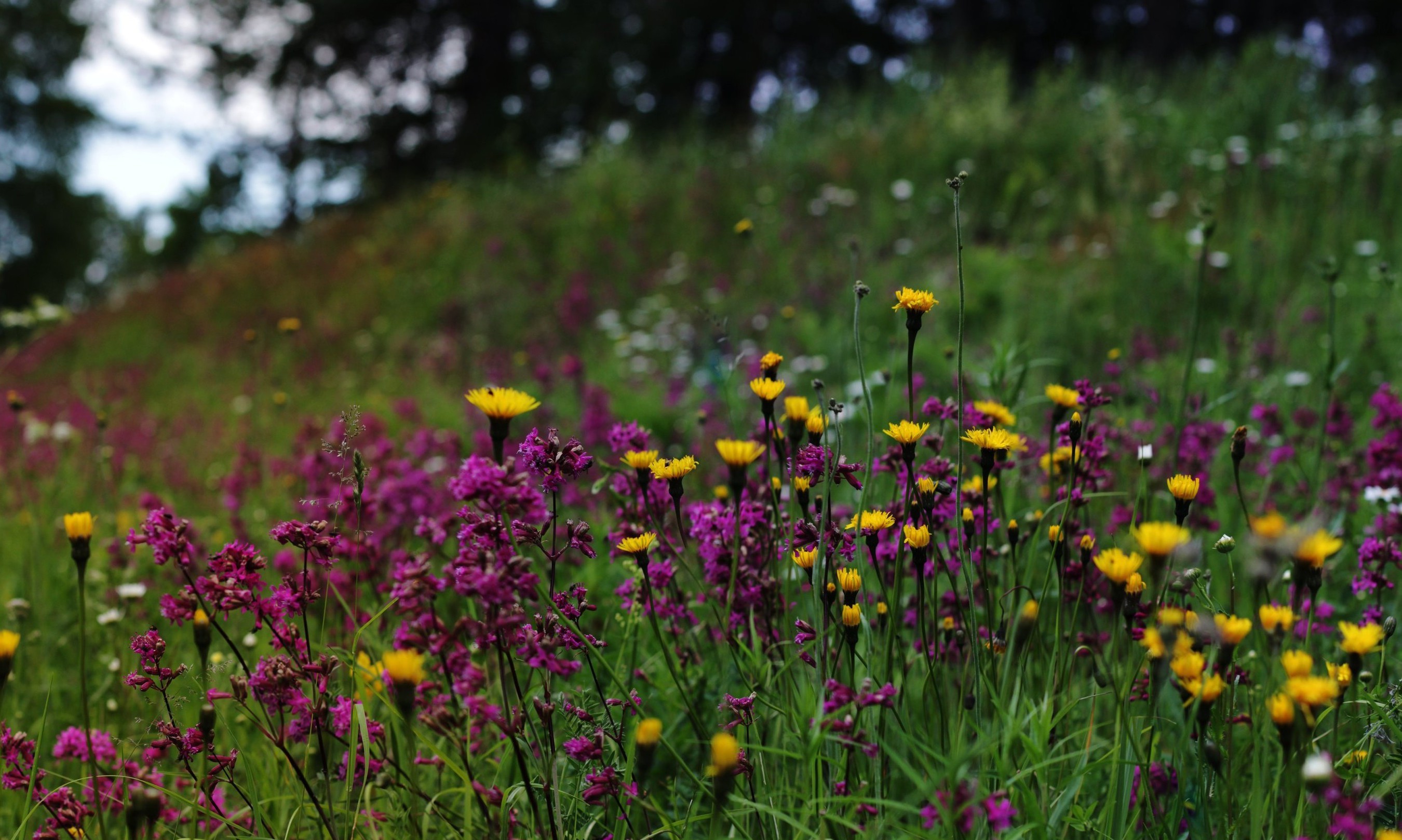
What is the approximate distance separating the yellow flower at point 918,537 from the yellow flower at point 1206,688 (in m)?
0.33

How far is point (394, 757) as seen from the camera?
140 centimetres

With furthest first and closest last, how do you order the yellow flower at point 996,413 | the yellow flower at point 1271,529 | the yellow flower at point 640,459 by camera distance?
the yellow flower at point 996,413 → the yellow flower at point 640,459 → the yellow flower at point 1271,529

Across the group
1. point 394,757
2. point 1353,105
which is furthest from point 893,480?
point 1353,105

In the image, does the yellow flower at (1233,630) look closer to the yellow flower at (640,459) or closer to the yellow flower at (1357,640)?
the yellow flower at (1357,640)

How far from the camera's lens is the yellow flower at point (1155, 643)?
84cm

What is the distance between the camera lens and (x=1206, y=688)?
92 centimetres

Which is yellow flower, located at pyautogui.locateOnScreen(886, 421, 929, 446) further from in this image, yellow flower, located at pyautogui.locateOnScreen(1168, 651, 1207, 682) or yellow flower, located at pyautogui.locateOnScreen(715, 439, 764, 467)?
yellow flower, located at pyautogui.locateOnScreen(1168, 651, 1207, 682)

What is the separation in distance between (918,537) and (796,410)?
235mm

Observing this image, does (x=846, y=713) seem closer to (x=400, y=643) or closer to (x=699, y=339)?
(x=400, y=643)

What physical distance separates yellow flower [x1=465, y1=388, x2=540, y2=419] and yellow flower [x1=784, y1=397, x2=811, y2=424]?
1.15ft

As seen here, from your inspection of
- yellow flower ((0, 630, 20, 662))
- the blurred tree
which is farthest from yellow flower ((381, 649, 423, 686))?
the blurred tree

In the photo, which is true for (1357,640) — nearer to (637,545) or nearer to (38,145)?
(637,545)

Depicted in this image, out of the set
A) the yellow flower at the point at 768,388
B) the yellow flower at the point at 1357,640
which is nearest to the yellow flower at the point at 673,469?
the yellow flower at the point at 768,388

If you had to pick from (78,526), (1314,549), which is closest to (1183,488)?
(1314,549)
